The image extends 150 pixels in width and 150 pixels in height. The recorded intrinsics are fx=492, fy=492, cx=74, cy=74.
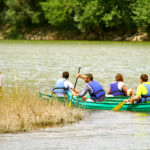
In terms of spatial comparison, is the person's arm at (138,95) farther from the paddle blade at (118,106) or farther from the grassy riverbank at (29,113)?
the grassy riverbank at (29,113)

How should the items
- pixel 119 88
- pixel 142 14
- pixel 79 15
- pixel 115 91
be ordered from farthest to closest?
pixel 79 15 → pixel 142 14 → pixel 115 91 → pixel 119 88

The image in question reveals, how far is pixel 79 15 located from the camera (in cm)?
7056

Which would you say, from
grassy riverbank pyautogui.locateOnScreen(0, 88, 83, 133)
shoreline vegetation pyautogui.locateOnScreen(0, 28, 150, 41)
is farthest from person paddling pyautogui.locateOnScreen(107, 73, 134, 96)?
shoreline vegetation pyautogui.locateOnScreen(0, 28, 150, 41)

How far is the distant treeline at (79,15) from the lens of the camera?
67.3 metres

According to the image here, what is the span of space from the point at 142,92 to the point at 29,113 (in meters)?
4.18

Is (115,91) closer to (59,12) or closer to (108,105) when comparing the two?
(108,105)

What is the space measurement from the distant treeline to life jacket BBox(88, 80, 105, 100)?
49.9 meters

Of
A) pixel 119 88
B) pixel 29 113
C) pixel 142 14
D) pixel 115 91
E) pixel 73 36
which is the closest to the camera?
pixel 29 113

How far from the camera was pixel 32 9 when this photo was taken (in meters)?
77.3

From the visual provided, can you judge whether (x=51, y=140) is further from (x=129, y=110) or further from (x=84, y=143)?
(x=129, y=110)

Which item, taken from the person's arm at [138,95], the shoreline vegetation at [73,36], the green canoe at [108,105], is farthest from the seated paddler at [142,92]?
the shoreline vegetation at [73,36]

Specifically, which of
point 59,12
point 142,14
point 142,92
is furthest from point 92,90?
point 59,12

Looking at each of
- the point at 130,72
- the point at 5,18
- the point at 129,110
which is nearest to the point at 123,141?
the point at 129,110

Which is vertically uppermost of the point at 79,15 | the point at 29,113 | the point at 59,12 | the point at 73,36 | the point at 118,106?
the point at 59,12
